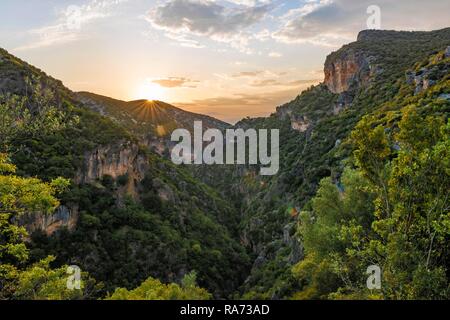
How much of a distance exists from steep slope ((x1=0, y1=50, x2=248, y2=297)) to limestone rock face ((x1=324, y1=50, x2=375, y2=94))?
197 ft

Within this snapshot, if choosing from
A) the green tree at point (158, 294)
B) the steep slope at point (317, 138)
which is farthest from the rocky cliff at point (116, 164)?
the green tree at point (158, 294)

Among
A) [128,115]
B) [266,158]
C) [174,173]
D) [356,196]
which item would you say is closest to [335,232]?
[356,196]

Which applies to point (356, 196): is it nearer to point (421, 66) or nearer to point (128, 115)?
point (421, 66)

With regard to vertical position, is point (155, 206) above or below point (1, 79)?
below

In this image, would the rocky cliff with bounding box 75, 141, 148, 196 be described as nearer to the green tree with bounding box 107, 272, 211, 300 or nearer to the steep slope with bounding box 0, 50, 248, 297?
the steep slope with bounding box 0, 50, 248, 297

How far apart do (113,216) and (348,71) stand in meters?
84.9

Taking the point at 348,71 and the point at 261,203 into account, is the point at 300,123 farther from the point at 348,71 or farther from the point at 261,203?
the point at 261,203

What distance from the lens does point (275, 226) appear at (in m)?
89.3

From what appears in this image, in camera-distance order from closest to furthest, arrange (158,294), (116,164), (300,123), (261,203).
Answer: (158,294) < (116,164) < (261,203) < (300,123)

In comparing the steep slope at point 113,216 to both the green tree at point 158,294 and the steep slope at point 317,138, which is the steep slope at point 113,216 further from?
the green tree at point 158,294

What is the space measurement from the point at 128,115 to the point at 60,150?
420 ft

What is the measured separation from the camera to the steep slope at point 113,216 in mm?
66125

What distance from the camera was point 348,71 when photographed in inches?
4616

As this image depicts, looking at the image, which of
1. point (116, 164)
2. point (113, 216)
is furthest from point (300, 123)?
point (113, 216)
